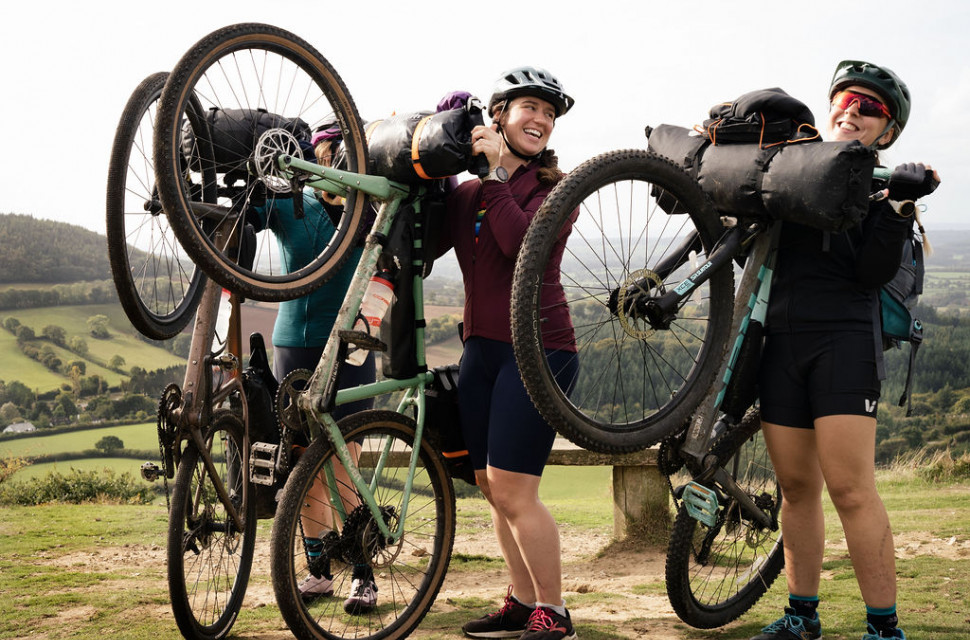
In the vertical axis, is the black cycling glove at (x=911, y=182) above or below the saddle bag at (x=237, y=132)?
below

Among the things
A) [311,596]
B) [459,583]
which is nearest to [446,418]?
[311,596]

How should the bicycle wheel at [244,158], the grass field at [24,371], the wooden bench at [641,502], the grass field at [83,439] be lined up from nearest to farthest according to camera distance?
the bicycle wheel at [244,158], the wooden bench at [641,502], the grass field at [83,439], the grass field at [24,371]

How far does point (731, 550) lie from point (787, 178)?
177 centimetres

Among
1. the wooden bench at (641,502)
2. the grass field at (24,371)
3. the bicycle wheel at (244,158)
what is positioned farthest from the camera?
the grass field at (24,371)

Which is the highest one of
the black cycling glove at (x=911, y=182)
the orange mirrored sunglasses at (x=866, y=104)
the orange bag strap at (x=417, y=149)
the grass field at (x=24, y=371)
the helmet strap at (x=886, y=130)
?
the orange mirrored sunglasses at (x=866, y=104)

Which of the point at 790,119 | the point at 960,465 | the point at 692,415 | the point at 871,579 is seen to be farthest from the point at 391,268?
the point at 960,465

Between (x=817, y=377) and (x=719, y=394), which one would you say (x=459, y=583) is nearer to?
(x=719, y=394)

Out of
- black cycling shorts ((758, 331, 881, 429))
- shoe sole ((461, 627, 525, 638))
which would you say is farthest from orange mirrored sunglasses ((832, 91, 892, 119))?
shoe sole ((461, 627, 525, 638))

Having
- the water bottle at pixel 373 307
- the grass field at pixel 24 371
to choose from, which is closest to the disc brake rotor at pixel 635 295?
the water bottle at pixel 373 307

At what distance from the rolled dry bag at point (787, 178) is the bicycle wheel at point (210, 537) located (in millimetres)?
2076

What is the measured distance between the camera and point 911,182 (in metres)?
2.47

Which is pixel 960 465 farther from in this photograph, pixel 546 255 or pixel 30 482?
pixel 30 482

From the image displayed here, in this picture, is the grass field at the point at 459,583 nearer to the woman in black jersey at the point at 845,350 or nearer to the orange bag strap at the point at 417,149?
the woman in black jersey at the point at 845,350

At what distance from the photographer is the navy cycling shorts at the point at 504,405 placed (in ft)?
9.08
